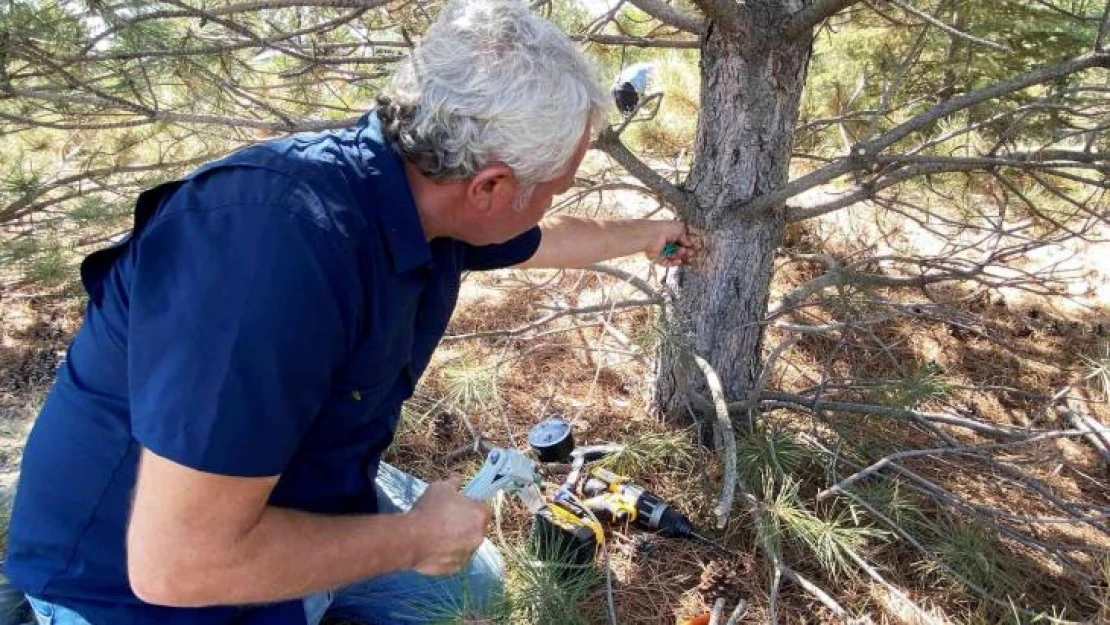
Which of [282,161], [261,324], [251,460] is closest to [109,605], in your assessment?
[251,460]

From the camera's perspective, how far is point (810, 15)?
4.98ft

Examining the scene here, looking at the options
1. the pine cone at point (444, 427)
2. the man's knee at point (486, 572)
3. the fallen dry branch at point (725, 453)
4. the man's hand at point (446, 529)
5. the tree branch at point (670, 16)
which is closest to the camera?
the man's hand at point (446, 529)

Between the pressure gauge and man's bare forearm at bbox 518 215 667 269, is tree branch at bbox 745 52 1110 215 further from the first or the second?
the pressure gauge

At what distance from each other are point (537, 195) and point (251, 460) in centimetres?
51

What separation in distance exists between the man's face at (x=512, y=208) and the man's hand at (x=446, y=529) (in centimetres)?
40

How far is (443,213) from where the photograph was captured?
3.70 feet

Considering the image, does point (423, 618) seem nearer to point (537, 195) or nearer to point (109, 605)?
point (109, 605)

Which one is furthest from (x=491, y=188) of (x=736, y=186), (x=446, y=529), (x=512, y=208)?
(x=736, y=186)

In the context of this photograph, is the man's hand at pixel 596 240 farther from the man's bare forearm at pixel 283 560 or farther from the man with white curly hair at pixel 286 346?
the man's bare forearm at pixel 283 560

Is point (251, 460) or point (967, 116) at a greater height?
point (967, 116)

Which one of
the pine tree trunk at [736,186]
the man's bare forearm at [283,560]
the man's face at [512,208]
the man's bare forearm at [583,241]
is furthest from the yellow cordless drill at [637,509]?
the man's face at [512,208]

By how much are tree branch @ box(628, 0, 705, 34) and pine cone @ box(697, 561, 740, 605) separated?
1148 millimetres

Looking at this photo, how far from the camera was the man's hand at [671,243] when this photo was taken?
5.84 feet

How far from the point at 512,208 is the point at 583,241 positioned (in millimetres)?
602
